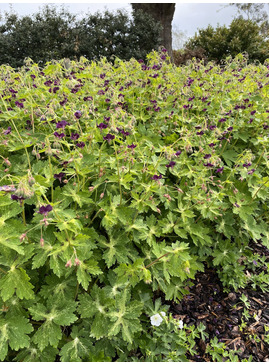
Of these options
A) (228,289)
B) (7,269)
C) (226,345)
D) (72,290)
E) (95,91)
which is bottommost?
(226,345)

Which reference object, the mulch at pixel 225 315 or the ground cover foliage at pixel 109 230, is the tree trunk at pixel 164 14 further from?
the mulch at pixel 225 315

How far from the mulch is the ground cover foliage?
0.09m

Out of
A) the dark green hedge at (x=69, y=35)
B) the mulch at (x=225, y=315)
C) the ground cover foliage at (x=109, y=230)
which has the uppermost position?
the dark green hedge at (x=69, y=35)

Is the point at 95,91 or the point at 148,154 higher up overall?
the point at 95,91

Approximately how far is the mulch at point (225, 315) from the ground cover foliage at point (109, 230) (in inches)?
3.6

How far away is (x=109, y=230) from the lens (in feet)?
7.16

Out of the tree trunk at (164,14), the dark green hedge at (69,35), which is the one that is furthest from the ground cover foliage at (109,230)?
the tree trunk at (164,14)

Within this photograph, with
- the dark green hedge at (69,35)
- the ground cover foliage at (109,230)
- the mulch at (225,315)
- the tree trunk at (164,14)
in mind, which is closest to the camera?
the ground cover foliage at (109,230)

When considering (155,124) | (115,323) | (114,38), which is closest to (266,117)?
(155,124)

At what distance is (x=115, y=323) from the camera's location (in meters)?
1.91

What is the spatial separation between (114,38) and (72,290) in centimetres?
1069

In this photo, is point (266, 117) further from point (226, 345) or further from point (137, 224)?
point (226, 345)

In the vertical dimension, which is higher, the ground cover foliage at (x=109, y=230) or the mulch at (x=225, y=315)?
the ground cover foliage at (x=109, y=230)

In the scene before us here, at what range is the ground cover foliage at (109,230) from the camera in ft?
5.91
